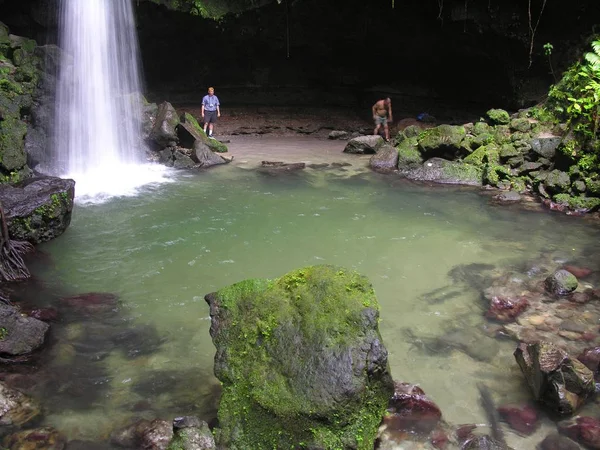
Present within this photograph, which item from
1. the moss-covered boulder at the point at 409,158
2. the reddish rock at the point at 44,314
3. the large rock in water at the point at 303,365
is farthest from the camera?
the moss-covered boulder at the point at 409,158

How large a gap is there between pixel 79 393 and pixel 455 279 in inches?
222

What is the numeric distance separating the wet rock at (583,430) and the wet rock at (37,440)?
4.65m

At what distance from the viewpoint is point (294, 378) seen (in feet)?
13.3

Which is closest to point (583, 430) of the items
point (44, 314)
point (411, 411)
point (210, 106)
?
point (411, 411)

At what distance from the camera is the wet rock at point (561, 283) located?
750cm

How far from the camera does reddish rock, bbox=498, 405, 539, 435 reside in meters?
4.85

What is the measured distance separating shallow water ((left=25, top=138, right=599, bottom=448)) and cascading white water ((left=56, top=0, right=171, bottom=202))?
219 centimetres

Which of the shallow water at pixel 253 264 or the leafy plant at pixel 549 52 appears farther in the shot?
the leafy plant at pixel 549 52

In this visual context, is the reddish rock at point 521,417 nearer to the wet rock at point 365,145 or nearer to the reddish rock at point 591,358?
the reddish rock at point 591,358

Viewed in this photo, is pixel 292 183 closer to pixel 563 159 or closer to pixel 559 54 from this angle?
pixel 563 159

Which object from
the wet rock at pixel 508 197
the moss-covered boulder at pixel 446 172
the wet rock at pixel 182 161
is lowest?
the wet rock at pixel 508 197

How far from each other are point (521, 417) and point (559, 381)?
519 millimetres

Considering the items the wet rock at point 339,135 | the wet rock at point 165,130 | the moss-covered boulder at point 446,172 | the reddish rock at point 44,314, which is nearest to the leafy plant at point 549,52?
the moss-covered boulder at point 446,172

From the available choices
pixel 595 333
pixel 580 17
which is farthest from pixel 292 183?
pixel 580 17
